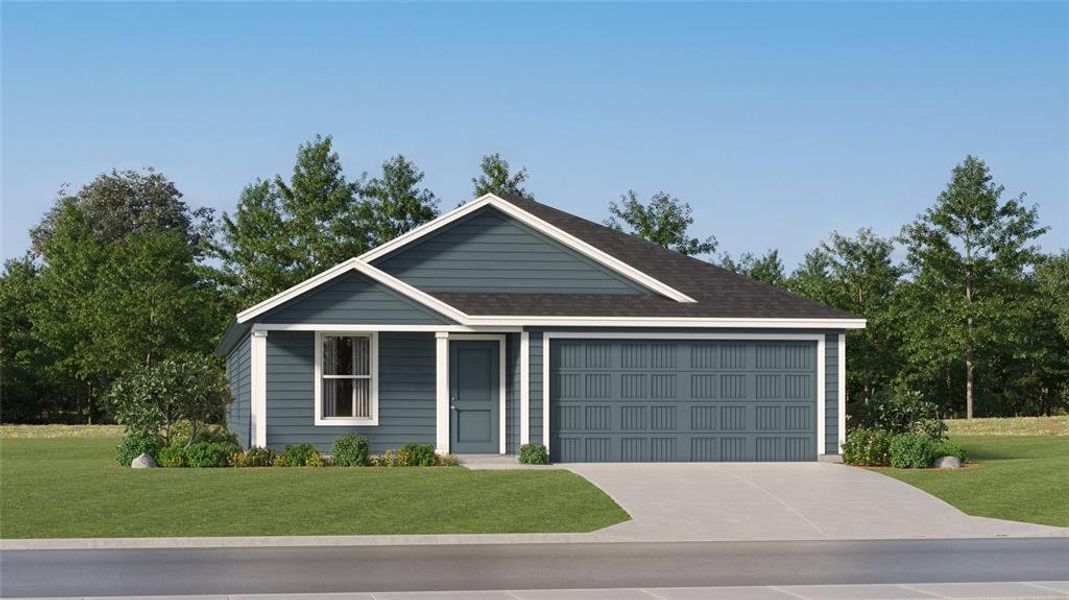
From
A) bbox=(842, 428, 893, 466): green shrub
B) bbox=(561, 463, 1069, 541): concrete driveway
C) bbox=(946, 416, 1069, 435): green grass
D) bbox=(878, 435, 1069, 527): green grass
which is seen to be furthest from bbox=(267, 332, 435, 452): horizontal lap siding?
bbox=(946, 416, 1069, 435): green grass

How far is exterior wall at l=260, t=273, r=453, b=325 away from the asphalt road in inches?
410

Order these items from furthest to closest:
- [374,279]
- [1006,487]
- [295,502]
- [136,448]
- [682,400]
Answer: [682,400] < [374,279] < [136,448] < [1006,487] < [295,502]

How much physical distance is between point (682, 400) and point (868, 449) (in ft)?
12.6

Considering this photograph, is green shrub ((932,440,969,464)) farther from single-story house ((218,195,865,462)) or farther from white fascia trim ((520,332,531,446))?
white fascia trim ((520,332,531,446))

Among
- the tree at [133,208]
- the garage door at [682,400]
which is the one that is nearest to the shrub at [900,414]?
the garage door at [682,400]

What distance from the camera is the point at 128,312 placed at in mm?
53906

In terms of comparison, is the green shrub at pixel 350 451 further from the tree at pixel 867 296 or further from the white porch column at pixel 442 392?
the tree at pixel 867 296

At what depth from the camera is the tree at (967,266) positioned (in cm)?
5319

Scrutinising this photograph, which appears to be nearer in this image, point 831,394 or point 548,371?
point 548,371

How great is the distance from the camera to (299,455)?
2691cm

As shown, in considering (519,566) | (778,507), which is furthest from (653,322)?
(519,566)

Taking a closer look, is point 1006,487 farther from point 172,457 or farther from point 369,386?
point 172,457

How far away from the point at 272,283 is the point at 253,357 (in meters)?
23.7

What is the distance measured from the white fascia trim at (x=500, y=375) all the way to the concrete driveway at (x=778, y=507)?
125 inches
